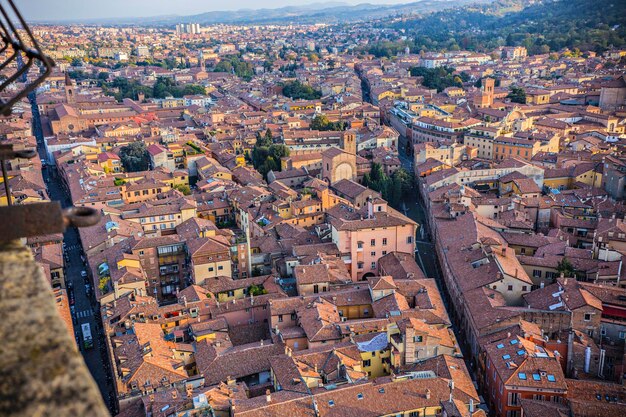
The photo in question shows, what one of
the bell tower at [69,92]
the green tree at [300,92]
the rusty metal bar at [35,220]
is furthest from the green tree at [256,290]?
the green tree at [300,92]

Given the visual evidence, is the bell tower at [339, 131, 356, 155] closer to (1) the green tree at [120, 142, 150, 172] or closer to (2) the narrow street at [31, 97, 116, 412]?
(1) the green tree at [120, 142, 150, 172]

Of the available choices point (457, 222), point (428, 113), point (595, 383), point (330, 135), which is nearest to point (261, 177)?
point (330, 135)

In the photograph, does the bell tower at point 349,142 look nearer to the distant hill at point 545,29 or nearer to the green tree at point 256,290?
the green tree at point 256,290

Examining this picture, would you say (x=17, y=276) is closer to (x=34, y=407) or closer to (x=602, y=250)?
(x=34, y=407)

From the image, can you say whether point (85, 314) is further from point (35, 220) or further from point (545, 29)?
point (545, 29)

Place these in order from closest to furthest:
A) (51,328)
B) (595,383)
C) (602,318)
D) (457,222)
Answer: (51,328)
(595,383)
(602,318)
(457,222)

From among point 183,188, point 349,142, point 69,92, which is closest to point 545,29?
point 349,142
